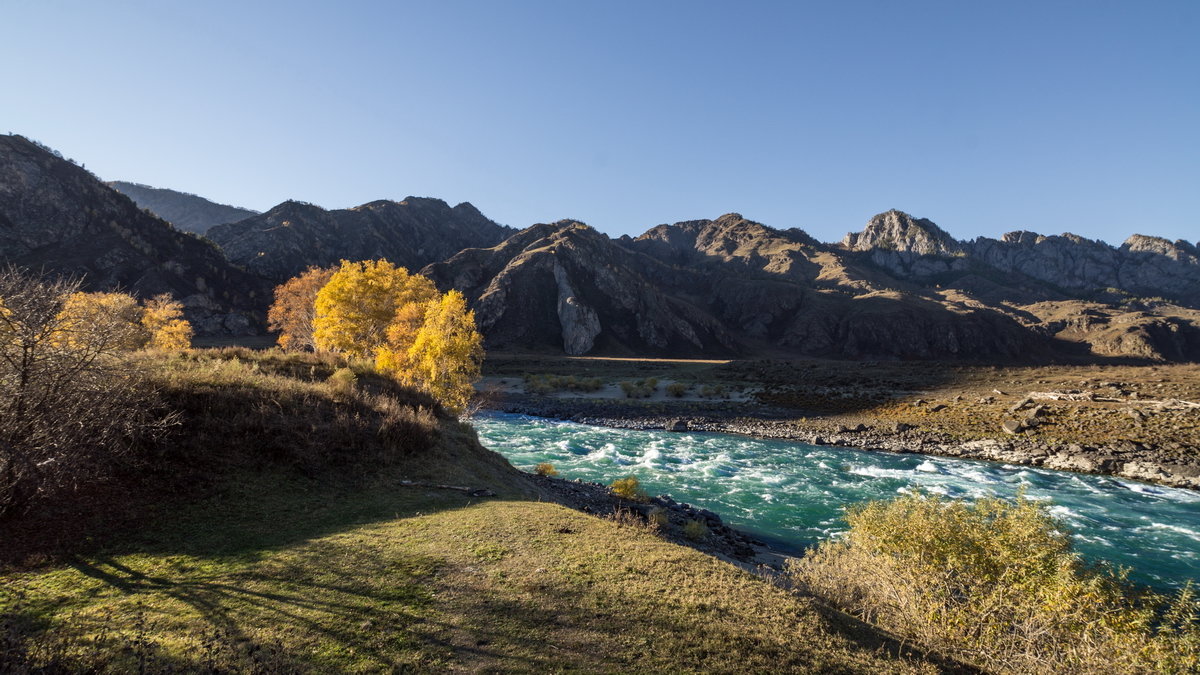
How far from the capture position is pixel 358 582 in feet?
21.9

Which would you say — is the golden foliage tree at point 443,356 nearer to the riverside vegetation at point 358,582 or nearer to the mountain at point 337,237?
the riverside vegetation at point 358,582

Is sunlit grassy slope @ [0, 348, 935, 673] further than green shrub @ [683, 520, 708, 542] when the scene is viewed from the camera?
No

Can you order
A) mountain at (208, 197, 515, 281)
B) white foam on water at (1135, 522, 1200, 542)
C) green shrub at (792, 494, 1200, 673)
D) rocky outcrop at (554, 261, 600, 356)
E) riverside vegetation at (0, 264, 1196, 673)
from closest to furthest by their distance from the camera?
riverside vegetation at (0, 264, 1196, 673)
green shrub at (792, 494, 1200, 673)
white foam on water at (1135, 522, 1200, 542)
rocky outcrop at (554, 261, 600, 356)
mountain at (208, 197, 515, 281)

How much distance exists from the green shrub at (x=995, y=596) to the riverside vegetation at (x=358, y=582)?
66 mm

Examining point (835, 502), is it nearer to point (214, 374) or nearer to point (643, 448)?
point (643, 448)

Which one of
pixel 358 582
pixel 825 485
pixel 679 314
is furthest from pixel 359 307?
pixel 679 314

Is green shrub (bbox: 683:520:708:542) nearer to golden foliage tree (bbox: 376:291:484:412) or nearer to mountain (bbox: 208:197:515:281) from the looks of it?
golden foliage tree (bbox: 376:291:484:412)

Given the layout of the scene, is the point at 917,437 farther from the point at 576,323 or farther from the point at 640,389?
the point at 576,323

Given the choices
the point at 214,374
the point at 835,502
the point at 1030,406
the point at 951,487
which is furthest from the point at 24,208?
the point at 1030,406

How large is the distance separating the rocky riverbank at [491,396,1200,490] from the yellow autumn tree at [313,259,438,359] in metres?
18.9

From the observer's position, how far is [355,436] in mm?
13289

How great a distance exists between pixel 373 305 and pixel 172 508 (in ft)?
79.7

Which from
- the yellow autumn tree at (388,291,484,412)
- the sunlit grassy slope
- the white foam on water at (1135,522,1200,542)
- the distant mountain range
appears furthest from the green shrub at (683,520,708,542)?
the distant mountain range

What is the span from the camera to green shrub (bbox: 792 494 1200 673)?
17.8 ft
